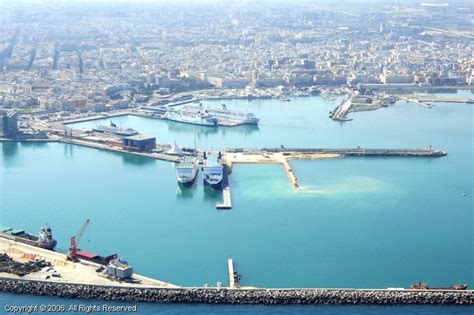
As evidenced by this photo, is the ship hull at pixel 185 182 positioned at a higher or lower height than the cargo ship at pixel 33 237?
lower

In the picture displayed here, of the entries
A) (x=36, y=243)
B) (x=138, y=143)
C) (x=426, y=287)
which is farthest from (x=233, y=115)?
(x=426, y=287)

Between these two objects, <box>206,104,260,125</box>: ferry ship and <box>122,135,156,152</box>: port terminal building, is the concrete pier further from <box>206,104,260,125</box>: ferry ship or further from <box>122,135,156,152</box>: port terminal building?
<box>206,104,260,125</box>: ferry ship

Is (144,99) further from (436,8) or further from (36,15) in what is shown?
(436,8)

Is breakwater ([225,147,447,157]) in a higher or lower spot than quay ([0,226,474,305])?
lower

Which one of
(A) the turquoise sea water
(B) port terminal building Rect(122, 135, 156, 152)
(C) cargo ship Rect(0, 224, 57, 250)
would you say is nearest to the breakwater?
(A) the turquoise sea water

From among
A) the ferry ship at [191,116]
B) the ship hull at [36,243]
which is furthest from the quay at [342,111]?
the ship hull at [36,243]

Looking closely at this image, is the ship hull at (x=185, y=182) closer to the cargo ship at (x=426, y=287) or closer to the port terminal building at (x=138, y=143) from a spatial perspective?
the port terminal building at (x=138, y=143)

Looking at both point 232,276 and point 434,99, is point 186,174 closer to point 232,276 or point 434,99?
point 232,276
